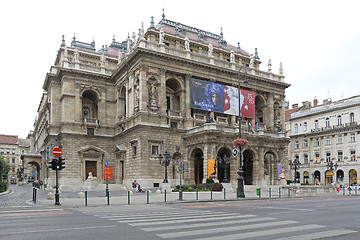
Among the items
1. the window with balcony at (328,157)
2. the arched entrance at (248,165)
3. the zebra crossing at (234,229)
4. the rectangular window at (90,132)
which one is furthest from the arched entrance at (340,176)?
the zebra crossing at (234,229)

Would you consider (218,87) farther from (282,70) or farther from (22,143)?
(22,143)

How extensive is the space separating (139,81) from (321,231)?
35.7 meters

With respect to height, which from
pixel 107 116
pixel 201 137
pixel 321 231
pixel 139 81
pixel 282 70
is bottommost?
pixel 321 231

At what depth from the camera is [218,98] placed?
4869 cm

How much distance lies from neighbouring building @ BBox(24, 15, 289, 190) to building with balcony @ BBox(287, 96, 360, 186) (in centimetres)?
1796

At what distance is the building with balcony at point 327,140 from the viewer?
64500mm

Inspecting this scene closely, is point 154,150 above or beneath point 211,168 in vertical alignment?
above

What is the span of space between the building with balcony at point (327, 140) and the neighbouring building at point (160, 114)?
58.9ft

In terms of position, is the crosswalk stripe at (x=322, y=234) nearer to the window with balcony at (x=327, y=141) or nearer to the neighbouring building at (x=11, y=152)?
the window with balcony at (x=327, y=141)

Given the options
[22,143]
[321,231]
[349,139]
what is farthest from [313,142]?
[22,143]

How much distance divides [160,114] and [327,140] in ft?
135

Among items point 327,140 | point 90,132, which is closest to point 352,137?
point 327,140

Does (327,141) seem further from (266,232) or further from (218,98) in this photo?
(266,232)

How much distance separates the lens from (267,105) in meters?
55.1
